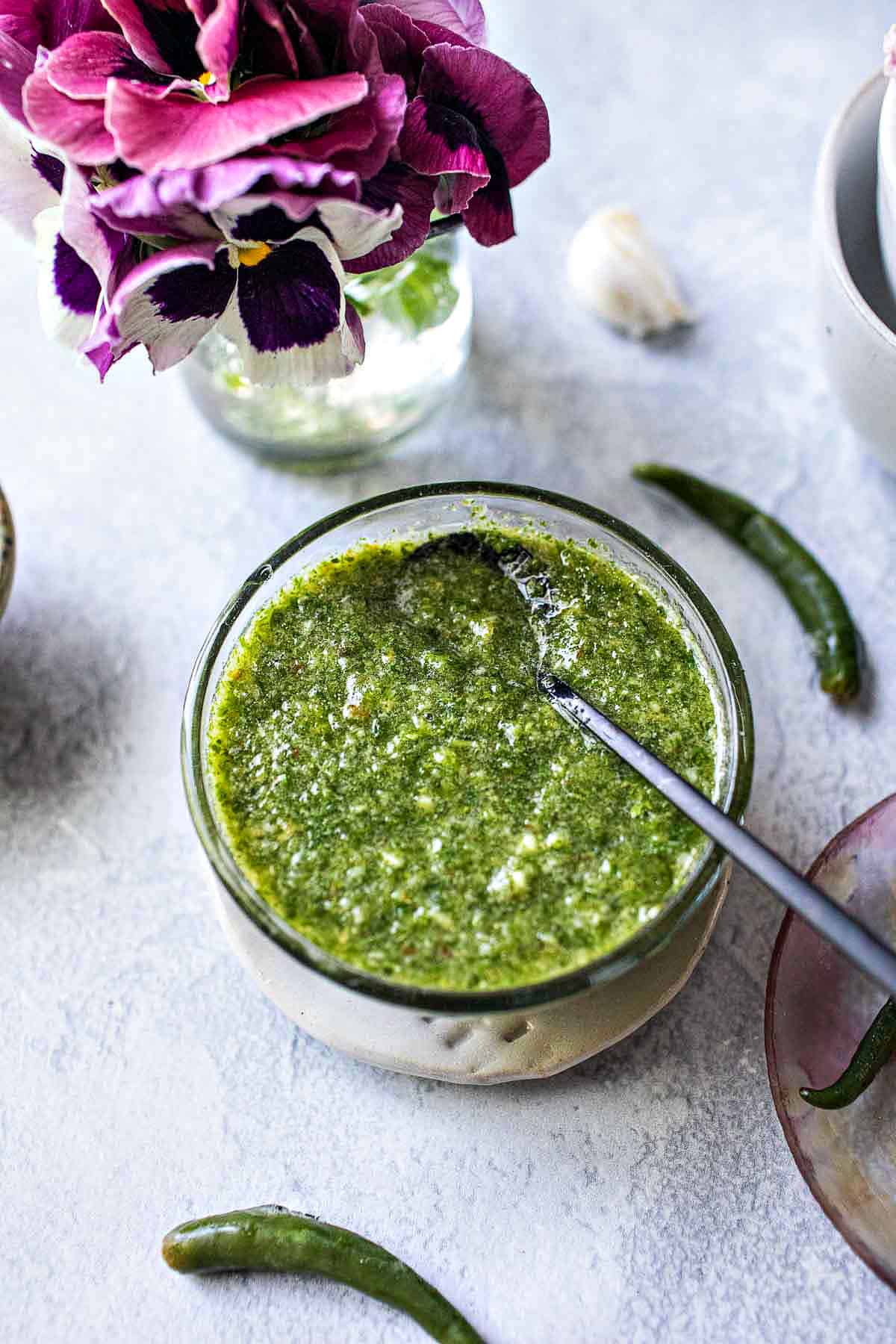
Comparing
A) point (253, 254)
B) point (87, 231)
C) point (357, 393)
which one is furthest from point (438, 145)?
point (357, 393)

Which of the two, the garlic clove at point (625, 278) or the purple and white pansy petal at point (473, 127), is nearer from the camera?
the purple and white pansy petal at point (473, 127)

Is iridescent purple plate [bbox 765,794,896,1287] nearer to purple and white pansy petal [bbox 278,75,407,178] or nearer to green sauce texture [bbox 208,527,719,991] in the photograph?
green sauce texture [bbox 208,527,719,991]

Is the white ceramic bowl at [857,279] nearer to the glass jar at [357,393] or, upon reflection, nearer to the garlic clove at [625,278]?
the garlic clove at [625,278]

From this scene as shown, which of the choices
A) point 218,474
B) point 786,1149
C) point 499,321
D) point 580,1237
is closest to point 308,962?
point 580,1237

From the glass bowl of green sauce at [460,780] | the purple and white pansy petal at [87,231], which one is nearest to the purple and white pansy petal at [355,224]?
the purple and white pansy petal at [87,231]

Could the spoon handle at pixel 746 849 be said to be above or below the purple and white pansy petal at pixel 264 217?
below

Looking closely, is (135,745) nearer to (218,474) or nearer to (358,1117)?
(218,474)
